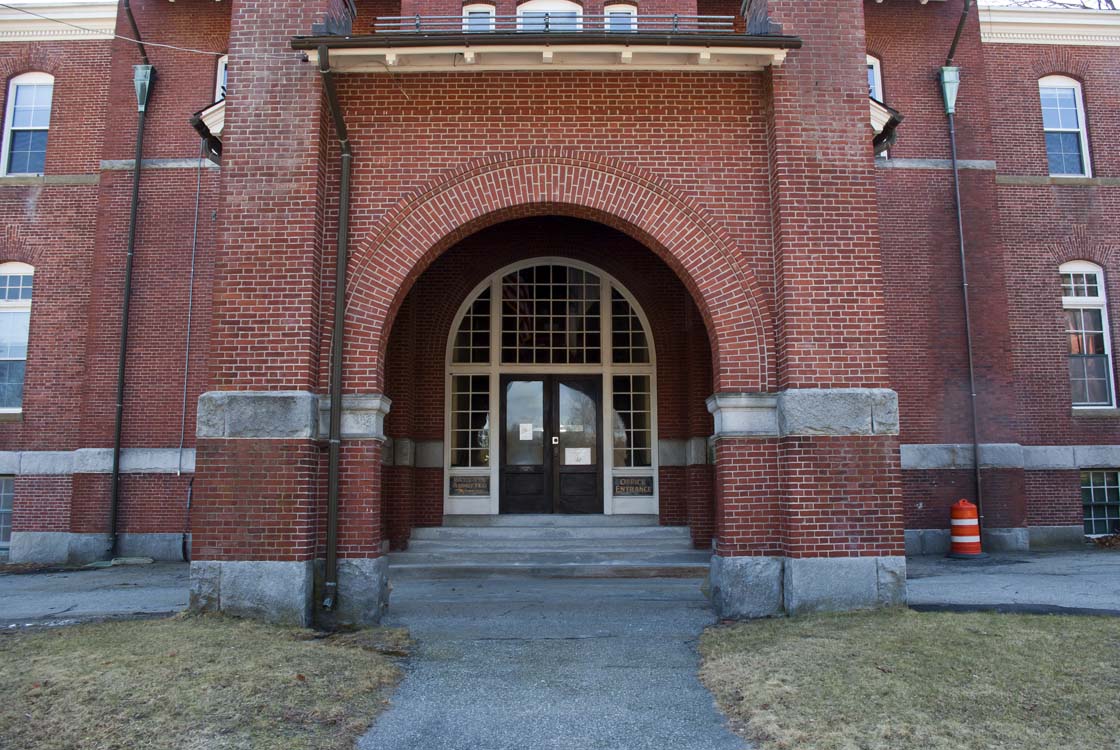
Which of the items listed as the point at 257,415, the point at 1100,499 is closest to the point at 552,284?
the point at 257,415

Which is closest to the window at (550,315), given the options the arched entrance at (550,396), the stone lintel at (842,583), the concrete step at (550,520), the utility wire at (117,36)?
the arched entrance at (550,396)

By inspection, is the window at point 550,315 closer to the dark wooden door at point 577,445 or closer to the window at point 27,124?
the dark wooden door at point 577,445

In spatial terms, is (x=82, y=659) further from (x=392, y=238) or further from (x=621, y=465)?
(x=621, y=465)

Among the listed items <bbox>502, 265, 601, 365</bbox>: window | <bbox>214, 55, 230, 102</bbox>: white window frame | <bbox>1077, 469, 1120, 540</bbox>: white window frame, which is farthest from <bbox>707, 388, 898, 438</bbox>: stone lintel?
<bbox>214, 55, 230, 102</bbox>: white window frame

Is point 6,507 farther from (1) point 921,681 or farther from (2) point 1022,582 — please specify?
(2) point 1022,582

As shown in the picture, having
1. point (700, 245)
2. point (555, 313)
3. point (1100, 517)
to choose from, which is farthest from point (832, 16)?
point (1100, 517)

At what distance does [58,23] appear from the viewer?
49.3ft

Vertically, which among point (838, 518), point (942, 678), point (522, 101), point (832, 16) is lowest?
point (942, 678)

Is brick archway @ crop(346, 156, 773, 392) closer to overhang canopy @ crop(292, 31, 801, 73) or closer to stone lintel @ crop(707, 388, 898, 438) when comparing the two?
stone lintel @ crop(707, 388, 898, 438)

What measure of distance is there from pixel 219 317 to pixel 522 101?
12.7 feet

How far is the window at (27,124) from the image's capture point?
49.5 ft

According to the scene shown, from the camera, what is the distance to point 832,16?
27.7 ft

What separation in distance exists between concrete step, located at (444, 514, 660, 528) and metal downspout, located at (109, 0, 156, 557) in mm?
6005

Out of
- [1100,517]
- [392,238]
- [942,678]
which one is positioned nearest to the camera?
[942,678]
